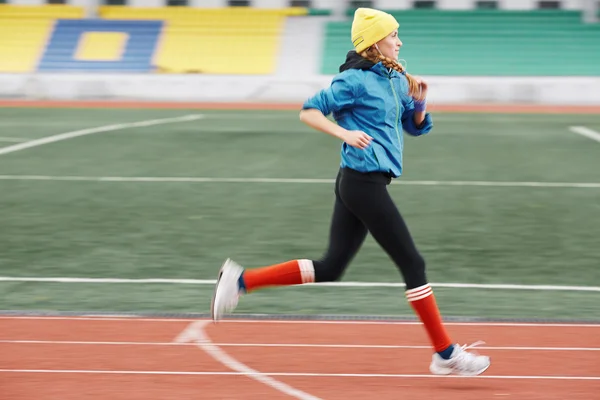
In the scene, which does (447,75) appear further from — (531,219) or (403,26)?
(531,219)

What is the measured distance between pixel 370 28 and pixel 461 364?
172 centimetres

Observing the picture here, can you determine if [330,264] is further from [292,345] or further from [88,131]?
[88,131]

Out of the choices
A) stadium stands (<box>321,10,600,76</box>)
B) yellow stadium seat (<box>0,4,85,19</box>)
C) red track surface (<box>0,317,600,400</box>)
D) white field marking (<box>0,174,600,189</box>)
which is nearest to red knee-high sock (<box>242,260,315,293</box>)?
red track surface (<box>0,317,600,400</box>)

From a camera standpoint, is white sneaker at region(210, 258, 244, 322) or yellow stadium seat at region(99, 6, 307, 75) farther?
yellow stadium seat at region(99, 6, 307, 75)

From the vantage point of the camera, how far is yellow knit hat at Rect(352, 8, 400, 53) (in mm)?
5449

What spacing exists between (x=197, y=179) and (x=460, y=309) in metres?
6.82

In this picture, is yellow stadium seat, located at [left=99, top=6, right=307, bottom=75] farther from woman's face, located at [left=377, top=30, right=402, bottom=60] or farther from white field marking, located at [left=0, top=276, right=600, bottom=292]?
woman's face, located at [left=377, top=30, right=402, bottom=60]

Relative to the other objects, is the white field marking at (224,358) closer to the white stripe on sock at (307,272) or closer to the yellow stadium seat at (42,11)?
the white stripe on sock at (307,272)

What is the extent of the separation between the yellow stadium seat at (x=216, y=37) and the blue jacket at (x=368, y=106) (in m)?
30.1

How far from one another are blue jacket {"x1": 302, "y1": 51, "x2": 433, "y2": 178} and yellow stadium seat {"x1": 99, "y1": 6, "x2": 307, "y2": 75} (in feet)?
98.9

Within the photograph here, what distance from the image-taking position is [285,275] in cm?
601

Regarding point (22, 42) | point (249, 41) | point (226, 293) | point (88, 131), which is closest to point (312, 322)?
point (226, 293)

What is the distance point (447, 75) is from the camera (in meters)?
34.1

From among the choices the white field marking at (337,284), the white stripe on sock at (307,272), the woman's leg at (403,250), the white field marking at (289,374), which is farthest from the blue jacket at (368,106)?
→ the white field marking at (337,284)
